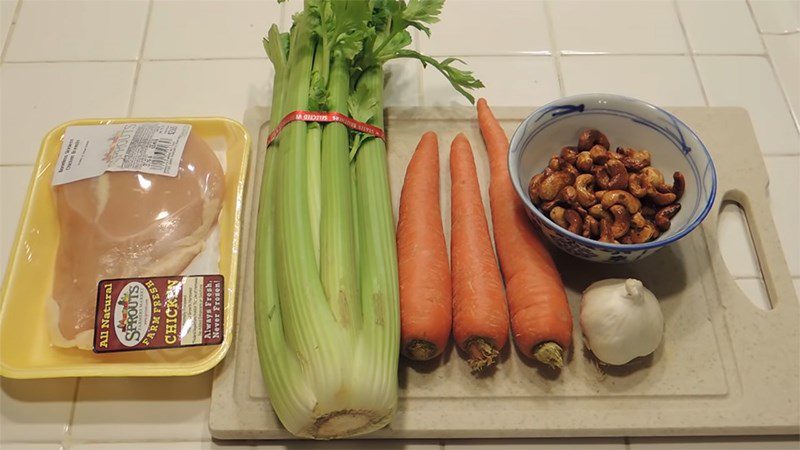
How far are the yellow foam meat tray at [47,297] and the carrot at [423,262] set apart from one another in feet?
0.90

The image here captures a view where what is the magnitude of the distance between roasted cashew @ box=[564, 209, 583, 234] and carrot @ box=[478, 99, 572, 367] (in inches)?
3.0

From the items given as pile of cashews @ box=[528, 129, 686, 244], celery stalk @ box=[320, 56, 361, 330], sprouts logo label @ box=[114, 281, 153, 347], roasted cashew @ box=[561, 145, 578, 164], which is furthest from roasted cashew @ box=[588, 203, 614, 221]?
sprouts logo label @ box=[114, 281, 153, 347]

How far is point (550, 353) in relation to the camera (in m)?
0.93

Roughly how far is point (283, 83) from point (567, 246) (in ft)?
1.86

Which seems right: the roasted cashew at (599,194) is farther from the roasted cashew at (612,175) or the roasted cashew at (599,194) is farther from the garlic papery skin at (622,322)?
the garlic papery skin at (622,322)

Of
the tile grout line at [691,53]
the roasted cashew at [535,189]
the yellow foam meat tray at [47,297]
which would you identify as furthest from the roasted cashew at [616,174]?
the yellow foam meat tray at [47,297]

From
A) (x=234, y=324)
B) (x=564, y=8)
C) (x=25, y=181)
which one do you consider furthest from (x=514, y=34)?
(x=25, y=181)

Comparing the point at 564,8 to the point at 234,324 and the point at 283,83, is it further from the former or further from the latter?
the point at 234,324

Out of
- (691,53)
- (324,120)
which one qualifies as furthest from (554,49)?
(324,120)

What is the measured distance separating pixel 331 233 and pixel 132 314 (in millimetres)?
323

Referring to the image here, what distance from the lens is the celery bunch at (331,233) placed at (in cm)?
85

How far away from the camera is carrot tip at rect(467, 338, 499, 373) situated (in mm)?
934

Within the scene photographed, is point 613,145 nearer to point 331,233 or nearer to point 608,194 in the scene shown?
point 608,194

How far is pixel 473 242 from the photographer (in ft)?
3.40
